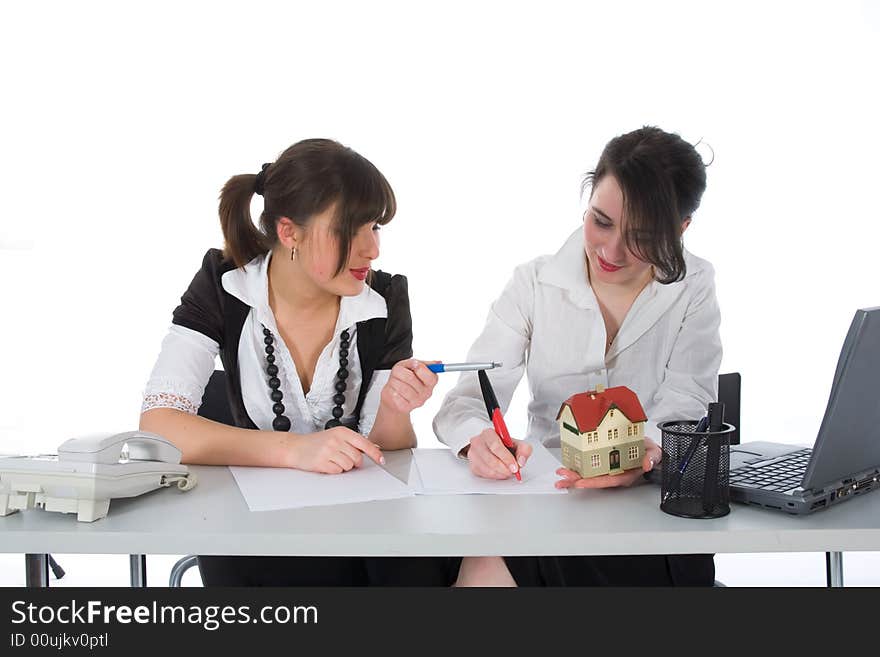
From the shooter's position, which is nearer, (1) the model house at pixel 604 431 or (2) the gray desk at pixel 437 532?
(2) the gray desk at pixel 437 532

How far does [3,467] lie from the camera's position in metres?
1.24

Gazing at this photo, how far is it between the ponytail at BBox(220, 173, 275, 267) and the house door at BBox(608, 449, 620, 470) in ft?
3.11

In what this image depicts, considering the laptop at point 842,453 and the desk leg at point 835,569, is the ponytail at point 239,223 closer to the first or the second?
the laptop at point 842,453

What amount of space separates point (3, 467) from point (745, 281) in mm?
4048

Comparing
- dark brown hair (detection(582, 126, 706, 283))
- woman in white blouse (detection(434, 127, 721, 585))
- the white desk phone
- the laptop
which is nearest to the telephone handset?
the white desk phone

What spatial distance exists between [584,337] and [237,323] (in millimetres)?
786

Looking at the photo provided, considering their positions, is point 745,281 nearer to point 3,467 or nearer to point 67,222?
point 67,222

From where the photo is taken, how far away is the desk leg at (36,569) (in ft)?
4.18

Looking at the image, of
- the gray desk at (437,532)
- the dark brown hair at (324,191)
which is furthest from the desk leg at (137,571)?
the dark brown hair at (324,191)

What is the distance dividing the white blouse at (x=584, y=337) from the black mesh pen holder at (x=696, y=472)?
27.4 inches

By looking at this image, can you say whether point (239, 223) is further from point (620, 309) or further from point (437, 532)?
point (437, 532)

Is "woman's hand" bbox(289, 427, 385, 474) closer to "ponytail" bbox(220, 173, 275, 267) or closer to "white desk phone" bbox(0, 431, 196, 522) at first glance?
"white desk phone" bbox(0, 431, 196, 522)

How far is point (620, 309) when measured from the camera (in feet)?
6.67

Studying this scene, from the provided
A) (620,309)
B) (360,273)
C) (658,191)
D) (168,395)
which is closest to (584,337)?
(620,309)
